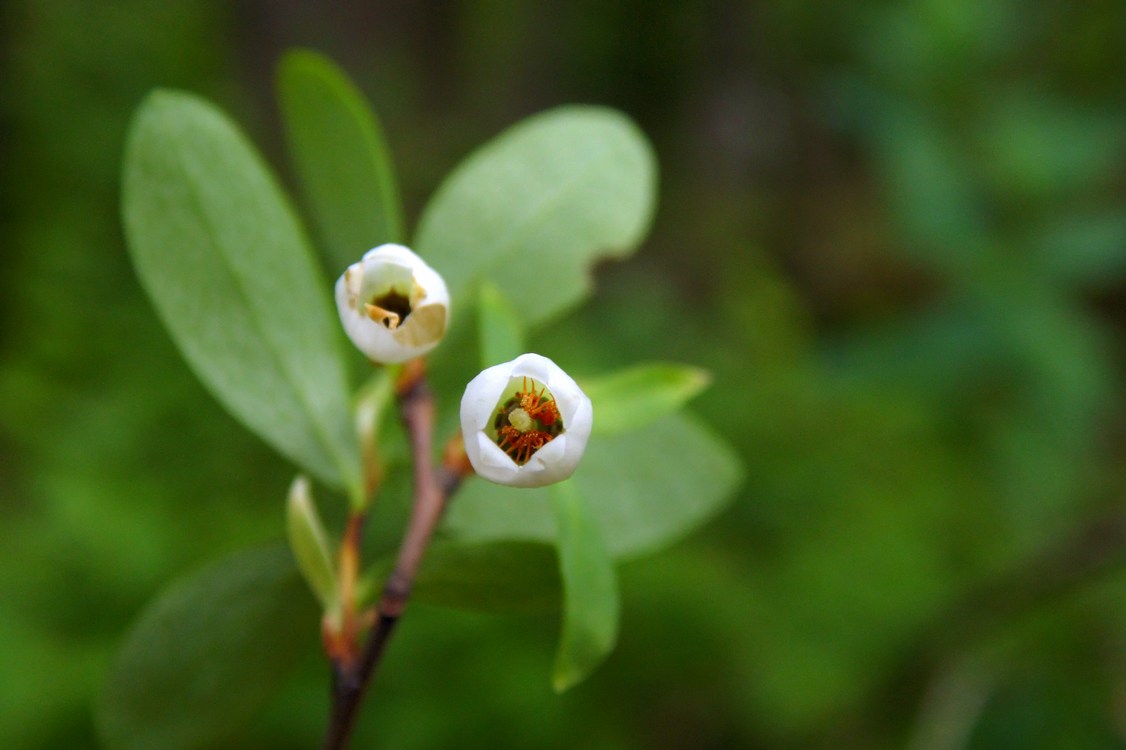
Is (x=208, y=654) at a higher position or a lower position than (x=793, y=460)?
higher

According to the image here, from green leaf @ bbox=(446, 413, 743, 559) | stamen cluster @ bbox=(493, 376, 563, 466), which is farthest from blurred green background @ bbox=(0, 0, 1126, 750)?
stamen cluster @ bbox=(493, 376, 563, 466)

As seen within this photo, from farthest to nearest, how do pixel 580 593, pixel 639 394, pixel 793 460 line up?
pixel 793 460
pixel 639 394
pixel 580 593

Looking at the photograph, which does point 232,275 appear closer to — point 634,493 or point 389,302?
point 389,302

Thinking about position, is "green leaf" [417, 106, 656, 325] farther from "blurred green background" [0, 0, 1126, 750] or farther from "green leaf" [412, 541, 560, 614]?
"blurred green background" [0, 0, 1126, 750]

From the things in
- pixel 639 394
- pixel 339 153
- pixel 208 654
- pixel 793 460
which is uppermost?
pixel 339 153

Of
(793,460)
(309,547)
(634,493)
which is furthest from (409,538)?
(793,460)

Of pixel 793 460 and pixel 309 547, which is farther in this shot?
pixel 793 460

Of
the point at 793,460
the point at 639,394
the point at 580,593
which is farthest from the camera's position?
the point at 793,460
